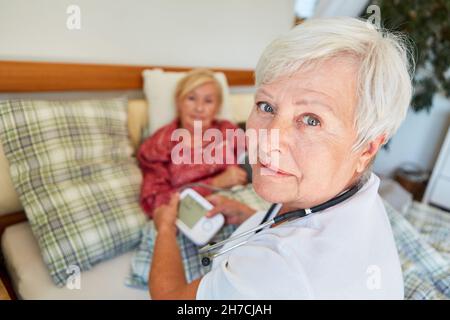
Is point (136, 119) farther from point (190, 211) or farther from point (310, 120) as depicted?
point (310, 120)

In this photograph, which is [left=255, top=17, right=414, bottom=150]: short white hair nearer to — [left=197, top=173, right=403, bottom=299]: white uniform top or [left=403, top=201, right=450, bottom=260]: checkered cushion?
[left=197, top=173, right=403, bottom=299]: white uniform top

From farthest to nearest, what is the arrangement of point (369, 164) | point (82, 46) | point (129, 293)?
point (82, 46), point (129, 293), point (369, 164)

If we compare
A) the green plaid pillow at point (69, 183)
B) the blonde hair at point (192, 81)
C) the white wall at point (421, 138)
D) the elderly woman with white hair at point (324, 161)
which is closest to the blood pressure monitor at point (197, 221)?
the green plaid pillow at point (69, 183)

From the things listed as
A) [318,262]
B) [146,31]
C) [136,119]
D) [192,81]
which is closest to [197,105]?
[192,81]

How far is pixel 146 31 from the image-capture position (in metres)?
1.26

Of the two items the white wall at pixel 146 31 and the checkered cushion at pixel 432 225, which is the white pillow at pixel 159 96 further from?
the checkered cushion at pixel 432 225
